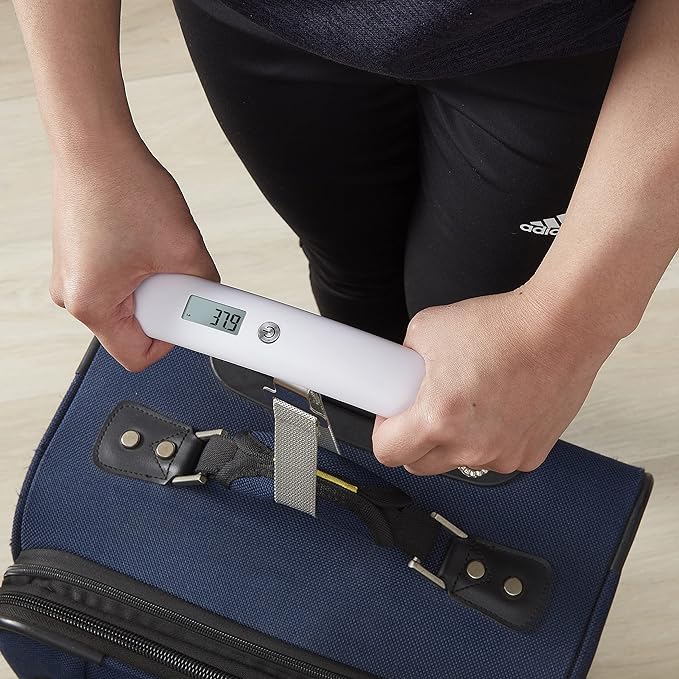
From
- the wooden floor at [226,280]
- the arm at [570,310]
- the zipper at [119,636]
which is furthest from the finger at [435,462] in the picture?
the wooden floor at [226,280]

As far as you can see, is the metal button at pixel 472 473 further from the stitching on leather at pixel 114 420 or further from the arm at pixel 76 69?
the arm at pixel 76 69

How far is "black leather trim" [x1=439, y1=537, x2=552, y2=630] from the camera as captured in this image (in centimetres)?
71

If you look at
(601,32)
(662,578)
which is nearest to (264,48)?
(601,32)

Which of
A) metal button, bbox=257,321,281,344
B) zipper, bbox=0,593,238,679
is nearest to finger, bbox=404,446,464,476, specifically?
metal button, bbox=257,321,281,344

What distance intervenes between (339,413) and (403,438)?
183 mm

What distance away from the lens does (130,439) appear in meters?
0.77

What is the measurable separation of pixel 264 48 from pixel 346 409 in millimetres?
285

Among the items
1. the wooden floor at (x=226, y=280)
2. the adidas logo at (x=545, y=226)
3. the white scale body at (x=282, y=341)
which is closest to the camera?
the white scale body at (x=282, y=341)

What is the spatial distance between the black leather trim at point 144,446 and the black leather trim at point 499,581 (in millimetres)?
223

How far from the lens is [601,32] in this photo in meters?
0.54

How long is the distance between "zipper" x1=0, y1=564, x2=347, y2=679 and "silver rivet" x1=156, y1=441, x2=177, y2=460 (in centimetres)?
11

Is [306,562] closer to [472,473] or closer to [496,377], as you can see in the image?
[472,473]

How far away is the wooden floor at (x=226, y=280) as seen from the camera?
46.5 inches

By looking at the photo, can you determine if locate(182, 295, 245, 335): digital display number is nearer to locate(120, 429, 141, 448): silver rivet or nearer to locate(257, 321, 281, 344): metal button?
locate(257, 321, 281, 344): metal button
